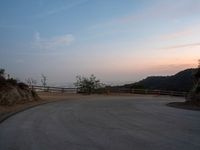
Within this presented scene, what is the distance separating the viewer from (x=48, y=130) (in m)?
14.8

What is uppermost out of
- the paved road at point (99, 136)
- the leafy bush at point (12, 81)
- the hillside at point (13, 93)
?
the leafy bush at point (12, 81)

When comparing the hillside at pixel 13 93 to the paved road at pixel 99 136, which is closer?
the paved road at pixel 99 136

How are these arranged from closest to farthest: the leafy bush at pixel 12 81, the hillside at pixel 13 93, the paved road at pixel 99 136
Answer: the paved road at pixel 99 136
the hillside at pixel 13 93
the leafy bush at pixel 12 81

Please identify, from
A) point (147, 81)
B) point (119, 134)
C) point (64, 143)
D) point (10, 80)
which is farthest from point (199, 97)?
point (147, 81)

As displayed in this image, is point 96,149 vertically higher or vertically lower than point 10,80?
lower

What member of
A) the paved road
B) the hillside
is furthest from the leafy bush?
the paved road

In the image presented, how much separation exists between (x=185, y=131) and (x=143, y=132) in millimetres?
1533

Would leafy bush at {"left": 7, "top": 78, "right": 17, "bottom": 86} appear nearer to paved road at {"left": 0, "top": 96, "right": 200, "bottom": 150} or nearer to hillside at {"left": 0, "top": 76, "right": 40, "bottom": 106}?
hillside at {"left": 0, "top": 76, "right": 40, "bottom": 106}

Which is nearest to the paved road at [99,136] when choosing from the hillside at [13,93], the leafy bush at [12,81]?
the hillside at [13,93]

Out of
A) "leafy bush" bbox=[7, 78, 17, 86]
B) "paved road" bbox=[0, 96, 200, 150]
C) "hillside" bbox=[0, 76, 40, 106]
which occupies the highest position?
"leafy bush" bbox=[7, 78, 17, 86]

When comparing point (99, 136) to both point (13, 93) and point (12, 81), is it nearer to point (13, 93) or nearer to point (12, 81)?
point (13, 93)

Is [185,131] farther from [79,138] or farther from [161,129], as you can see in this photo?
[79,138]

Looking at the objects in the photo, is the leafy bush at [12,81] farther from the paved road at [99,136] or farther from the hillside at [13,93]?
the paved road at [99,136]

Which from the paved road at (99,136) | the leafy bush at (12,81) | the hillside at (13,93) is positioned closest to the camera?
the paved road at (99,136)
